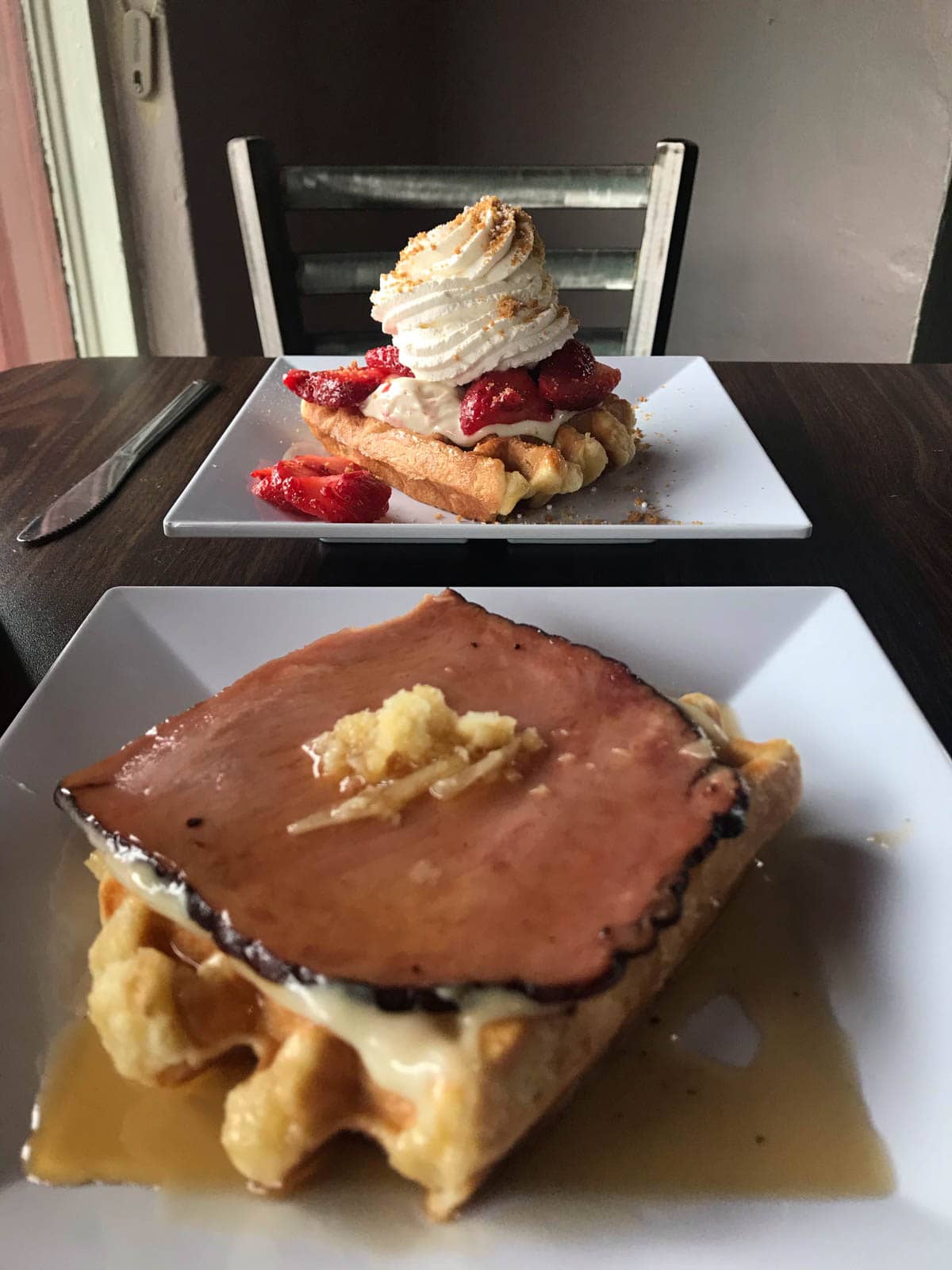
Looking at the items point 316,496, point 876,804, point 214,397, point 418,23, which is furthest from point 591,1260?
point 418,23

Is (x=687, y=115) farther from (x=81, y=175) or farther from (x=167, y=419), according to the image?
(x=167, y=419)

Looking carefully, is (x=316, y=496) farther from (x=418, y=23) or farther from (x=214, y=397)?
(x=418, y=23)

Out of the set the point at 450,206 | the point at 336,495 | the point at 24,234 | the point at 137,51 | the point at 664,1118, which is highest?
the point at 137,51

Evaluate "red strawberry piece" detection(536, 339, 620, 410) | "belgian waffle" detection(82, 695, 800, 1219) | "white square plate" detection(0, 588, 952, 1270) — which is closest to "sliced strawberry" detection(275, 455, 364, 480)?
"red strawberry piece" detection(536, 339, 620, 410)

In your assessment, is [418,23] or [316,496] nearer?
[316,496]

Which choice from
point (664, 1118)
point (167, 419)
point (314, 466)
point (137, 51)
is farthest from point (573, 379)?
point (137, 51)

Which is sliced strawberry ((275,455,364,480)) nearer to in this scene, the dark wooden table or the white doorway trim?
the dark wooden table

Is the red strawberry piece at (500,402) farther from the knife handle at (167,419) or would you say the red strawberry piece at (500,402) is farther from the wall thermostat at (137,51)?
the wall thermostat at (137,51)
